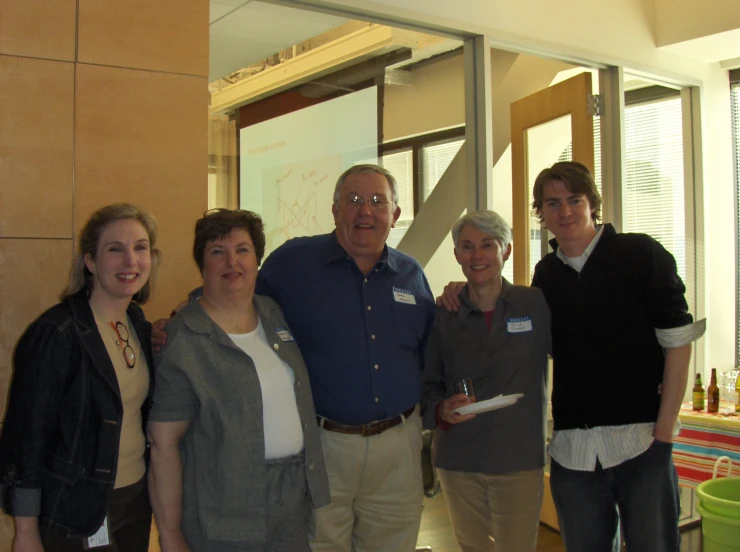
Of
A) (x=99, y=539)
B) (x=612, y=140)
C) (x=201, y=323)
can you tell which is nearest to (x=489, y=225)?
(x=201, y=323)

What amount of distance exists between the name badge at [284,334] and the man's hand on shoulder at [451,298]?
658 mm

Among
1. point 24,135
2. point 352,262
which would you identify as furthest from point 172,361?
point 24,135

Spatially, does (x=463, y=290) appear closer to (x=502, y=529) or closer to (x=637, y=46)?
(x=502, y=529)

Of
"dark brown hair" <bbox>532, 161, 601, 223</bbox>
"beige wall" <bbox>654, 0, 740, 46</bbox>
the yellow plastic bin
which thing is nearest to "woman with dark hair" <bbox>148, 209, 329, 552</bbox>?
"dark brown hair" <bbox>532, 161, 601, 223</bbox>

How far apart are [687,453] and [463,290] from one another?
2.60 metres

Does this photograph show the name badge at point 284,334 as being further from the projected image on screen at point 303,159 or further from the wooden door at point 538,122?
the wooden door at point 538,122

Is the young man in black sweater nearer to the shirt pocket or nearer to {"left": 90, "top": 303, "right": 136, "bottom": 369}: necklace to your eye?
the shirt pocket

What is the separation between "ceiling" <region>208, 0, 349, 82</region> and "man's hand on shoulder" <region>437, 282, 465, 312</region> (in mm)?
1508

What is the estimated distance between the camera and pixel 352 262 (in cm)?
229

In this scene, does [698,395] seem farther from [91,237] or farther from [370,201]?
[91,237]

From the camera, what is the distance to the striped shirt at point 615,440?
2.18 metres

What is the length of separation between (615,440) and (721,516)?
5.00 feet

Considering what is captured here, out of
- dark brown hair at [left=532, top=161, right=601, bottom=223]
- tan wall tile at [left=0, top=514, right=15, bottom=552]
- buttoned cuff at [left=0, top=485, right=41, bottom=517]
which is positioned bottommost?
tan wall tile at [left=0, top=514, right=15, bottom=552]

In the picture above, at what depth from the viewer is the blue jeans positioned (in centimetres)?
219
